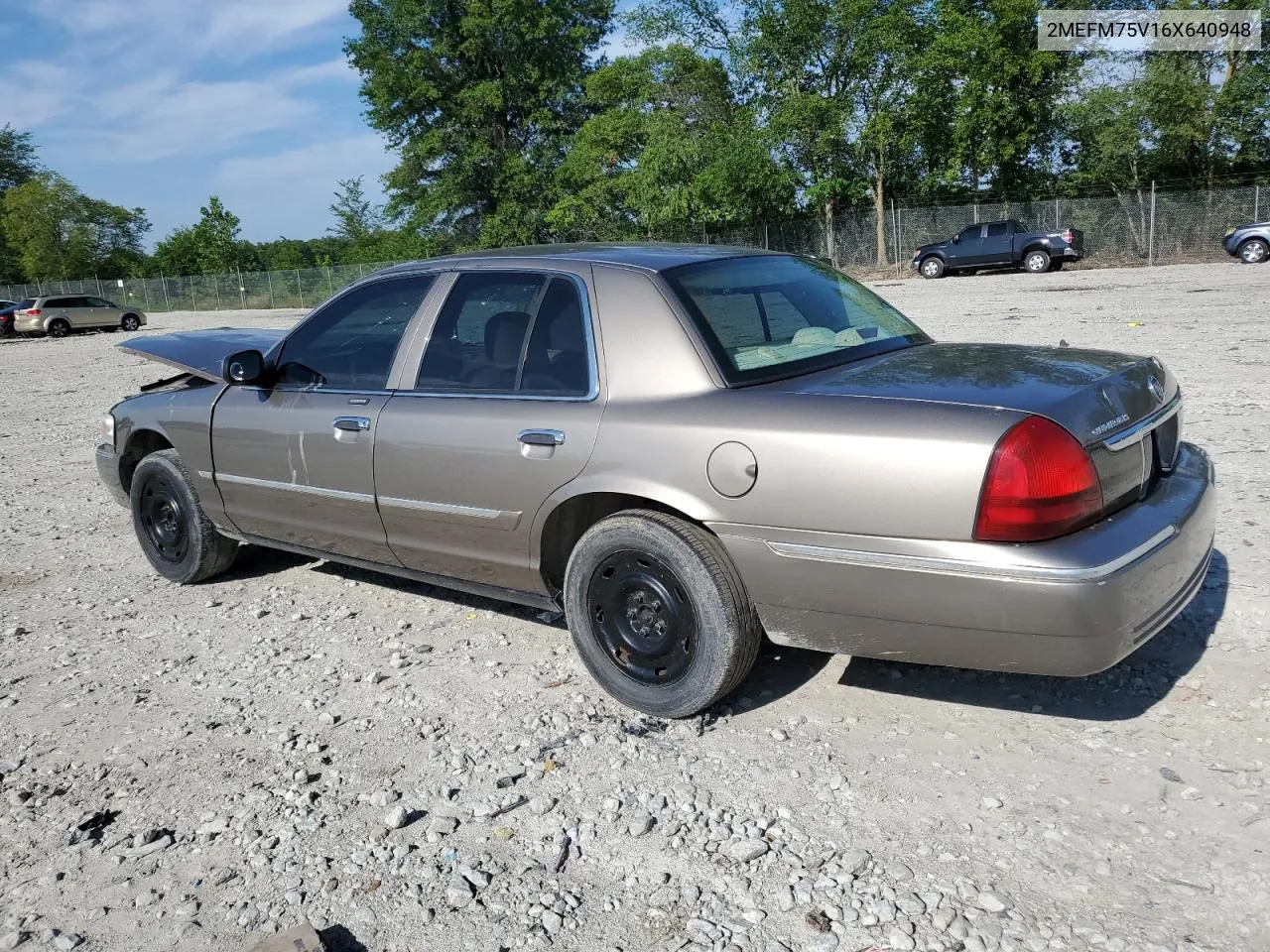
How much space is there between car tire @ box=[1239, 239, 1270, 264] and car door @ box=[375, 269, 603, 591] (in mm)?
27791

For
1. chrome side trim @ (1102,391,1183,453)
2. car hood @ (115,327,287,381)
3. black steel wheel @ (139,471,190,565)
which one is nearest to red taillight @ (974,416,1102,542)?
chrome side trim @ (1102,391,1183,453)

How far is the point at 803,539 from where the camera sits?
3.12 meters

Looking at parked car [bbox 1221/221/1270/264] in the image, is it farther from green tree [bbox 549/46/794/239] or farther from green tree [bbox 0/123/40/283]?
green tree [bbox 0/123/40/283]

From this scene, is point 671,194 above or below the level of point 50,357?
above

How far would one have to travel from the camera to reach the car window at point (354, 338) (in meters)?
4.38

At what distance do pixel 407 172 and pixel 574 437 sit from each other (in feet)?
155

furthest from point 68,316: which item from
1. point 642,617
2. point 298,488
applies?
point 642,617

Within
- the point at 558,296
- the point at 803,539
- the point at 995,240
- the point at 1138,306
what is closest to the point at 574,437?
the point at 558,296

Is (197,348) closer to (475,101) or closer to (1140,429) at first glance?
(1140,429)

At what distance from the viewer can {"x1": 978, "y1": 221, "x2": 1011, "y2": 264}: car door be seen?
1225 inches

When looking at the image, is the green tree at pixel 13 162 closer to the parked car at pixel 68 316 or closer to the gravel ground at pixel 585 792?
the parked car at pixel 68 316

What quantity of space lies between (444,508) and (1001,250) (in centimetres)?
3041

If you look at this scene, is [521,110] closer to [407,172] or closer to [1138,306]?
[407,172]

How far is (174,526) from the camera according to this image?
5.46 m
